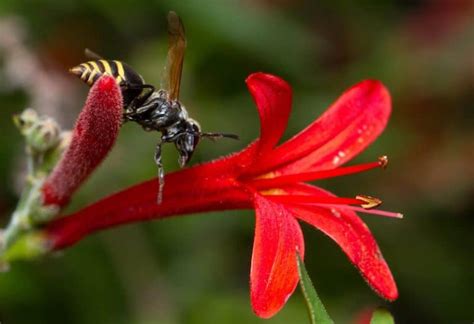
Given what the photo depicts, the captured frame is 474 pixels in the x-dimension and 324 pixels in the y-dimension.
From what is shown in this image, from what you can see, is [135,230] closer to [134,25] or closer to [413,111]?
[134,25]

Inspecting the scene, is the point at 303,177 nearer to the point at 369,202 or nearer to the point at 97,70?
the point at 369,202

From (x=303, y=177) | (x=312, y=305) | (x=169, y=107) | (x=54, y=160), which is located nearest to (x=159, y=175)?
(x=169, y=107)

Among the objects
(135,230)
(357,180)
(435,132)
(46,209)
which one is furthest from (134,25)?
(46,209)

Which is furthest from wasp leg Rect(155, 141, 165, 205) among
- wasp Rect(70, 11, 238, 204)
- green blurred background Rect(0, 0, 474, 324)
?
green blurred background Rect(0, 0, 474, 324)

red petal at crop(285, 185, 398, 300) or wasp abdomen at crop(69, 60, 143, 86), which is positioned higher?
wasp abdomen at crop(69, 60, 143, 86)

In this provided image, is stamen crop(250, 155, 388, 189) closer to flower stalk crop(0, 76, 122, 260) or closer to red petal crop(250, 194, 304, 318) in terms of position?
red petal crop(250, 194, 304, 318)

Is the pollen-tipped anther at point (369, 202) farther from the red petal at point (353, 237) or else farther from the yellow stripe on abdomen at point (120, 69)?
the yellow stripe on abdomen at point (120, 69)
